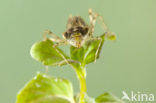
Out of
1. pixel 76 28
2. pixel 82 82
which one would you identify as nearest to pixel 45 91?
pixel 82 82

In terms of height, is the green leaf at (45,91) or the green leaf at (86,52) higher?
the green leaf at (86,52)

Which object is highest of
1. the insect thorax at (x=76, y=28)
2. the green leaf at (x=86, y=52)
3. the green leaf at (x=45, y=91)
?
the insect thorax at (x=76, y=28)

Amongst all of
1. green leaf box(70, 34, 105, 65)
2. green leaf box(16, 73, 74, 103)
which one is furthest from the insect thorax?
green leaf box(16, 73, 74, 103)

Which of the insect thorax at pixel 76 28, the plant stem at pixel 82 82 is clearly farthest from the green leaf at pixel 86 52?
the insect thorax at pixel 76 28

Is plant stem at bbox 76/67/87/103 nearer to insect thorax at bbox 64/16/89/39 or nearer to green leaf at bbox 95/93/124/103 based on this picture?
green leaf at bbox 95/93/124/103

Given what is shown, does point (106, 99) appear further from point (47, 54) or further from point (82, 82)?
point (47, 54)

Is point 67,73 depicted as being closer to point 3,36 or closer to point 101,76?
point 101,76

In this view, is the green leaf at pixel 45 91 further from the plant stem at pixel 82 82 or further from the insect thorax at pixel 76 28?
the insect thorax at pixel 76 28
